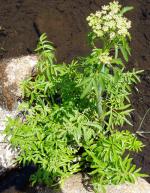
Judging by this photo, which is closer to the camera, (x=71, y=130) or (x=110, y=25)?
(x=110, y=25)

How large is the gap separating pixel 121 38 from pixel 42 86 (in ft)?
5.25

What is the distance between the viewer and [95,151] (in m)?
5.11

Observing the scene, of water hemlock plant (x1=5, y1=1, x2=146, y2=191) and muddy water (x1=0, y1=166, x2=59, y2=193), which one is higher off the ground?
water hemlock plant (x1=5, y1=1, x2=146, y2=191)

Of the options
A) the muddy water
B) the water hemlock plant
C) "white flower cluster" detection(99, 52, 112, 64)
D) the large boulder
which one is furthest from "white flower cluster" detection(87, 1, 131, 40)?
the muddy water

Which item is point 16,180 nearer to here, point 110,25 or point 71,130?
point 71,130

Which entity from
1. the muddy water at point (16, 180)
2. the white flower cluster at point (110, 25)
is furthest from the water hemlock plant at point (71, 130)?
the muddy water at point (16, 180)

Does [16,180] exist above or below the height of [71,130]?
below

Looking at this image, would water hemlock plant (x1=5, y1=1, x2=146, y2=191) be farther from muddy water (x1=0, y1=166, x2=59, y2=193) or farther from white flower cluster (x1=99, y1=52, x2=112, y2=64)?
muddy water (x1=0, y1=166, x2=59, y2=193)

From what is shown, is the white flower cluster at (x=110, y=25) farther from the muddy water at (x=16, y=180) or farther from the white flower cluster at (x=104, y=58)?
the muddy water at (x=16, y=180)

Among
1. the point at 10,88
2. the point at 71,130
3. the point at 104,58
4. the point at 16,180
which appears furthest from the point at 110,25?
the point at 16,180

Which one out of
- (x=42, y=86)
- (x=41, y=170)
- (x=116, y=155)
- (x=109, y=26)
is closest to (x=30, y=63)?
(x=42, y=86)

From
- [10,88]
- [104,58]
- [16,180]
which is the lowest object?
[16,180]

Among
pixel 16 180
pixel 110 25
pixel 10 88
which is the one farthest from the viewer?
pixel 10 88

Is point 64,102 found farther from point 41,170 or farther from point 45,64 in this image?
point 41,170
